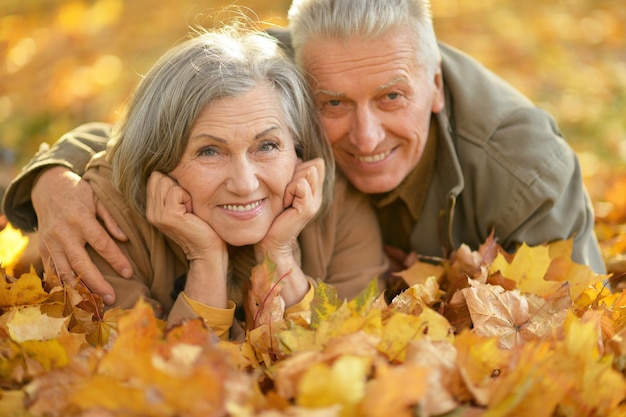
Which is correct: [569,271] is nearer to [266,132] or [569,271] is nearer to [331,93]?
[331,93]

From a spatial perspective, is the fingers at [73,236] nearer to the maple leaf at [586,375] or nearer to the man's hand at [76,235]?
the man's hand at [76,235]

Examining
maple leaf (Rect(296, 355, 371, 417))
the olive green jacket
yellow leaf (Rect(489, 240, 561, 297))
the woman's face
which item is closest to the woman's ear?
the woman's face

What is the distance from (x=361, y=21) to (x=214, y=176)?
84 cm

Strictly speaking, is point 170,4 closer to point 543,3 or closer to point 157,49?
point 157,49

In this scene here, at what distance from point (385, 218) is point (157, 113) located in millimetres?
1279

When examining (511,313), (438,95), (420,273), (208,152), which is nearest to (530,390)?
(511,313)

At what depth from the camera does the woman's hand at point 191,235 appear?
8.75 feet

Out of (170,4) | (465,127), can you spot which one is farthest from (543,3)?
(465,127)

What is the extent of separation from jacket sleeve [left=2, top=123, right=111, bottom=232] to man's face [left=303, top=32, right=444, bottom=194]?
1075mm

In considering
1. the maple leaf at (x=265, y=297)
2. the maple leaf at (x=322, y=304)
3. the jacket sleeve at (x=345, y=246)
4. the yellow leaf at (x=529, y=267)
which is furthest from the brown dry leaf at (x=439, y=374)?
the jacket sleeve at (x=345, y=246)

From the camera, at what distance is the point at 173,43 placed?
20.0ft

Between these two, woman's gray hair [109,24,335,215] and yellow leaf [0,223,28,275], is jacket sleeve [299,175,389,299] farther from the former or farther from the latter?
yellow leaf [0,223,28,275]

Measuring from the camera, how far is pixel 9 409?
1.84 meters

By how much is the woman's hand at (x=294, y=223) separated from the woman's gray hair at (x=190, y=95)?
149 mm
